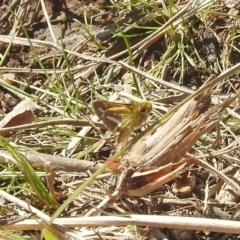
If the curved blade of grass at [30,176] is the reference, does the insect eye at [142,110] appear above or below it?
above

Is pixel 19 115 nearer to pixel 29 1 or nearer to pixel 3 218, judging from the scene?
pixel 3 218

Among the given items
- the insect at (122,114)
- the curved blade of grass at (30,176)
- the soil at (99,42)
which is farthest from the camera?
the soil at (99,42)

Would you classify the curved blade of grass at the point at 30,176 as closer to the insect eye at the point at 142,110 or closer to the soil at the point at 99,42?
the soil at the point at 99,42

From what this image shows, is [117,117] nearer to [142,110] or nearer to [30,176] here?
[142,110]

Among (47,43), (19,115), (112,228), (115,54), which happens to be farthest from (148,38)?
(112,228)

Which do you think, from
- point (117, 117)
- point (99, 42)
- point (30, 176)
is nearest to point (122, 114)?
point (117, 117)

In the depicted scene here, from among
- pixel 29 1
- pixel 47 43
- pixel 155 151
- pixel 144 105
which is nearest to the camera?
pixel 144 105

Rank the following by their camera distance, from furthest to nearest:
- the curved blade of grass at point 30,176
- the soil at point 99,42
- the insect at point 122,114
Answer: the soil at point 99,42, the curved blade of grass at point 30,176, the insect at point 122,114

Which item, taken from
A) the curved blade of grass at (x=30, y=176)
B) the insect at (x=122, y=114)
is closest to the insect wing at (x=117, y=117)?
the insect at (x=122, y=114)

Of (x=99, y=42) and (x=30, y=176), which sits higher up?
(x=99, y=42)
